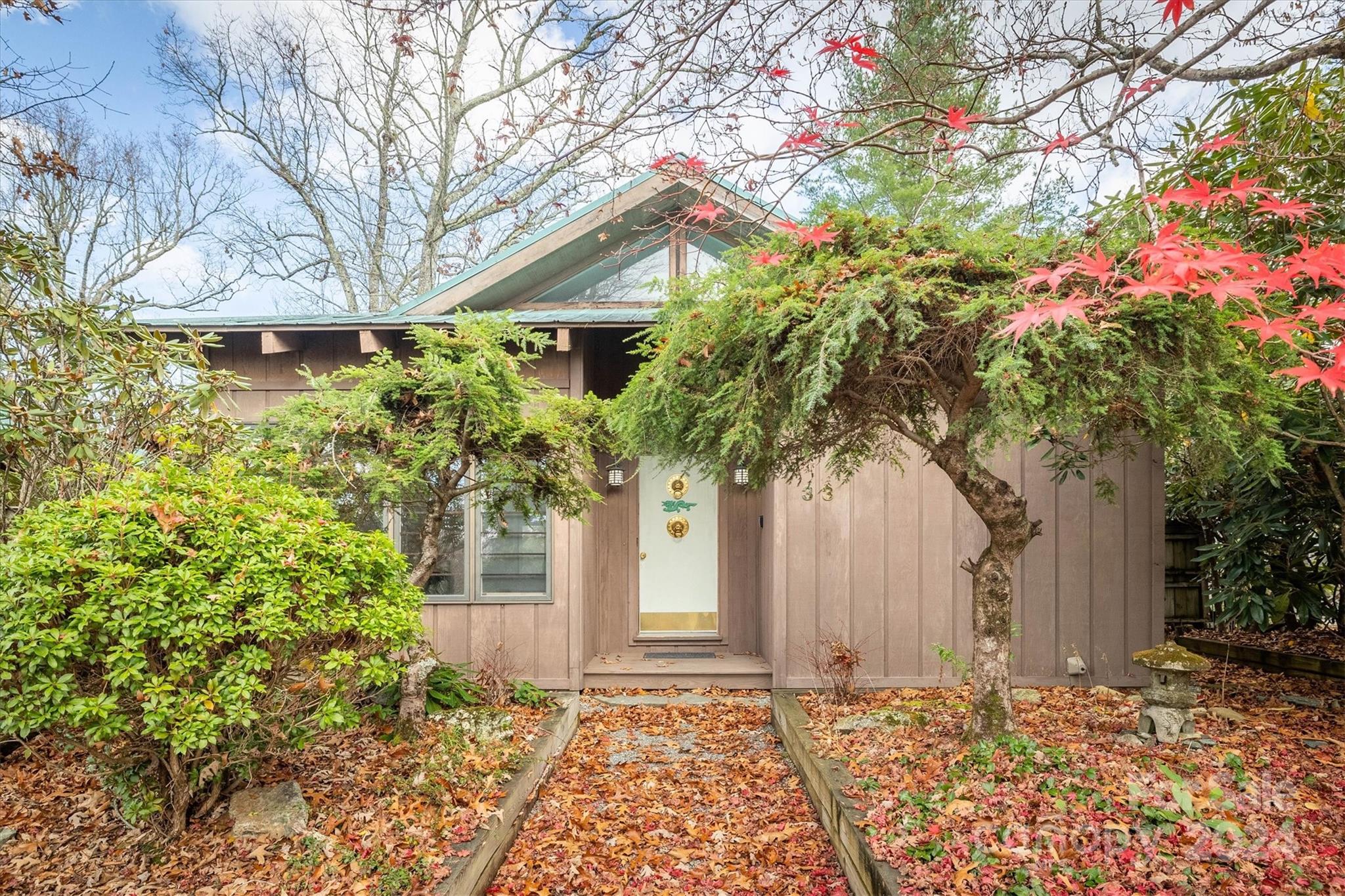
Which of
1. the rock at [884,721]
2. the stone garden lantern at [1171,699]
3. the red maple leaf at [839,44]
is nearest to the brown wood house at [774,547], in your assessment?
the rock at [884,721]

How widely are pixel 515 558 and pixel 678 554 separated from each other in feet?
5.82

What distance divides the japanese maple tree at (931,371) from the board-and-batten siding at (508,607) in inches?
105

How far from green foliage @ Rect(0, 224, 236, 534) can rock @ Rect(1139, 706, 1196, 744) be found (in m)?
5.28

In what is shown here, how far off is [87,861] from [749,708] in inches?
167

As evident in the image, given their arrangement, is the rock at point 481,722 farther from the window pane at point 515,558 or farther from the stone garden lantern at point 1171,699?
the stone garden lantern at point 1171,699

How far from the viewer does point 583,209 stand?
20.2 feet

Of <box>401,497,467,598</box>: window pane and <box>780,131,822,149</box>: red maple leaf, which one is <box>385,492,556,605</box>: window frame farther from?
<box>780,131,822,149</box>: red maple leaf

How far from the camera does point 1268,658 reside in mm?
6312

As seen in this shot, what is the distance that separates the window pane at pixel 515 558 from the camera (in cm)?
625

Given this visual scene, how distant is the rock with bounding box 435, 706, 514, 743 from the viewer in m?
4.27

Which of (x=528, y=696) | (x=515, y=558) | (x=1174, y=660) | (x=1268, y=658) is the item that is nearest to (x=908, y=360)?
(x=1174, y=660)

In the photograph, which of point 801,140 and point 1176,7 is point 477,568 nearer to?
point 801,140

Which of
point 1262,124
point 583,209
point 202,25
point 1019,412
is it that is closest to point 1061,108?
point 1019,412

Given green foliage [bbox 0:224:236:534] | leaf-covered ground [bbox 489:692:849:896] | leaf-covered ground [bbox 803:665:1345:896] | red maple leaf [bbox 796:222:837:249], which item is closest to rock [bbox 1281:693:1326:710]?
leaf-covered ground [bbox 803:665:1345:896]
